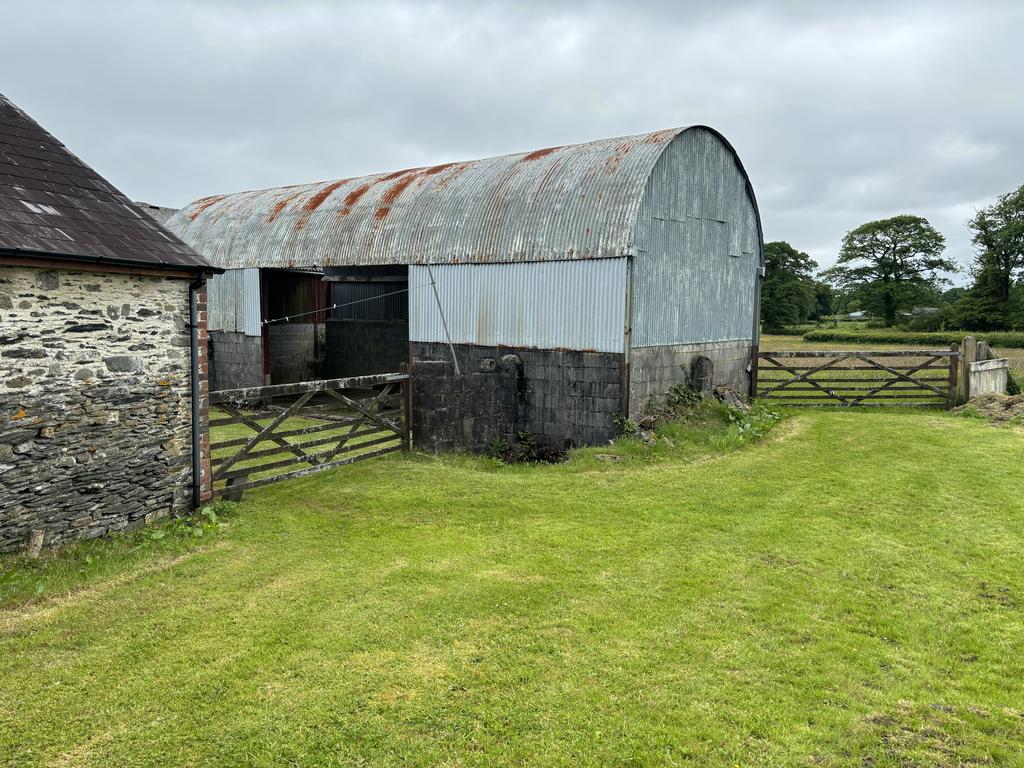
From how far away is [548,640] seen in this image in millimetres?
A: 5941

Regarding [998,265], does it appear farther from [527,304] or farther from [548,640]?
[548,640]

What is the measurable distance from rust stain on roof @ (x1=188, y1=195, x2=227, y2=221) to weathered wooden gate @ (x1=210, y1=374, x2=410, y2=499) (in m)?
12.3

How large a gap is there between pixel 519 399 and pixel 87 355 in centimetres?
906

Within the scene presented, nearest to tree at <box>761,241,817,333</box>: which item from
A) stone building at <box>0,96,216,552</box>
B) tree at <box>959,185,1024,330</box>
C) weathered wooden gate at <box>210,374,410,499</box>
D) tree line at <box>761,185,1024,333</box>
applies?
tree line at <box>761,185,1024,333</box>

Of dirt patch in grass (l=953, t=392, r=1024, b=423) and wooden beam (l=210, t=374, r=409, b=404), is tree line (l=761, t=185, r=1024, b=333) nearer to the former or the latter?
dirt patch in grass (l=953, t=392, r=1024, b=423)

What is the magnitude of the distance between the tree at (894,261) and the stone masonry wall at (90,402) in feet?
190

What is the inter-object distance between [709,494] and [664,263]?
21.3ft

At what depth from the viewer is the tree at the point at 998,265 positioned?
4316 cm

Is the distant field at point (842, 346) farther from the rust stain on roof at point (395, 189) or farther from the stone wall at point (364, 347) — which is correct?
the rust stain on roof at point (395, 189)

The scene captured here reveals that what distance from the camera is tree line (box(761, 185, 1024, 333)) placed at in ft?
144

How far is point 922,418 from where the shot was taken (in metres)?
17.2

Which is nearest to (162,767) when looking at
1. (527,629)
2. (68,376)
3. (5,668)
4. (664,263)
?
(5,668)

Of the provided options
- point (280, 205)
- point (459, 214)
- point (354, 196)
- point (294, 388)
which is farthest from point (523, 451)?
point (280, 205)

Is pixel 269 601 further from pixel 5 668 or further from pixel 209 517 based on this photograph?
pixel 209 517
